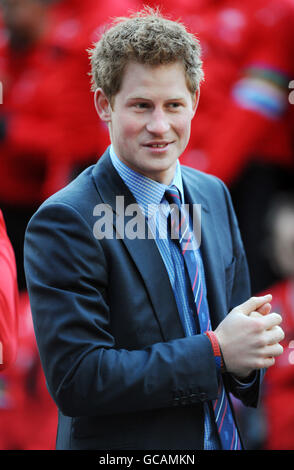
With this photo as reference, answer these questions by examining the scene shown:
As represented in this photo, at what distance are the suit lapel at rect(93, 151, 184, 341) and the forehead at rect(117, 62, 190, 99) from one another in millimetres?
216

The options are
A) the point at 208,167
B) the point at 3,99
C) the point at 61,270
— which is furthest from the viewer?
the point at 3,99

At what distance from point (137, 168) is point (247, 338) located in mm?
444

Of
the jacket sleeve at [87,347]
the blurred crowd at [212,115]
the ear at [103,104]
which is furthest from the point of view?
the blurred crowd at [212,115]

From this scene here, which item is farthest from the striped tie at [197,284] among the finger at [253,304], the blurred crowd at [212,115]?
the blurred crowd at [212,115]

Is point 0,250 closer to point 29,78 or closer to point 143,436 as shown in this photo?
point 143,436

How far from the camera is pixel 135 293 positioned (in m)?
1.63

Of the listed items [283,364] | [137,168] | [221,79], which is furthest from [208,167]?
[137,168]

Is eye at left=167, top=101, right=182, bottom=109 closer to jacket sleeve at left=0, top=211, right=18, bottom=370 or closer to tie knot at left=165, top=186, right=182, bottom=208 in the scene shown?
tie knot at left=165, top=186, right=182, bottom=208

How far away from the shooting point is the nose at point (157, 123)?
1604 millimetres

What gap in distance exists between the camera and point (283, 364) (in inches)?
120

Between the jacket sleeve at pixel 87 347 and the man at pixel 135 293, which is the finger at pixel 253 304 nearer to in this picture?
the man at pixel 135 293

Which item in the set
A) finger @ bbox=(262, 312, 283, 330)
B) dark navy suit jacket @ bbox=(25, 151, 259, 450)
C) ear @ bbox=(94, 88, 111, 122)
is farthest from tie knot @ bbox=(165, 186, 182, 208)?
finger @ bbox=(262, 312, 283, 330)

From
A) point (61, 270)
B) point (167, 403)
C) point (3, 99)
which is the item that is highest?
point (3, 99)

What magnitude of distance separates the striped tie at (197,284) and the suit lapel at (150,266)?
0.23 feet
